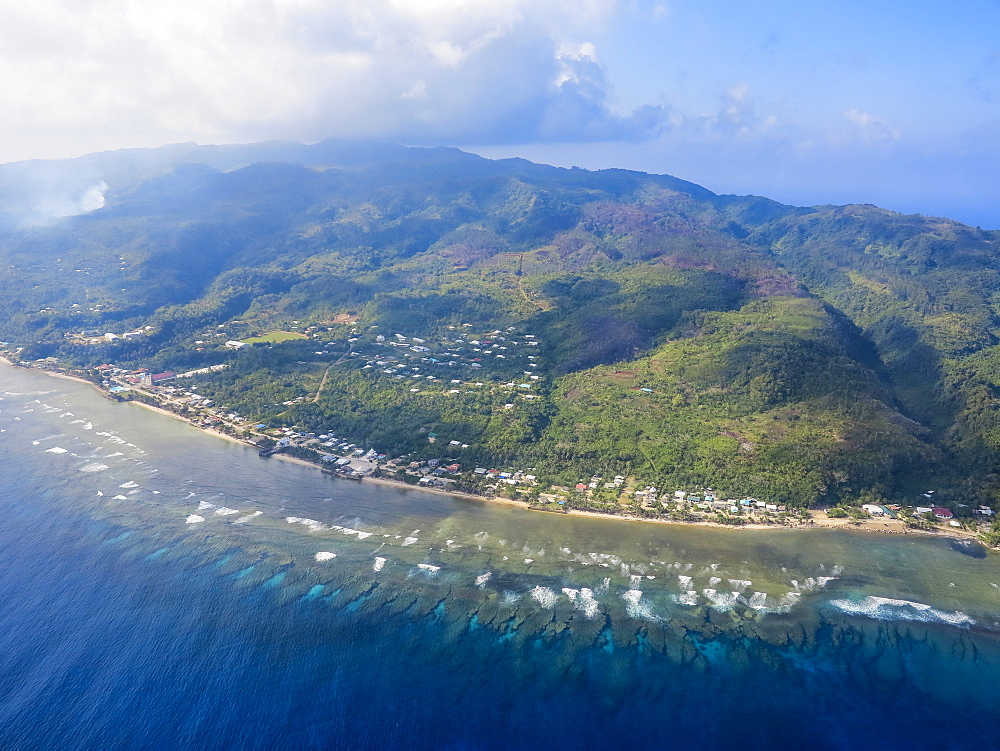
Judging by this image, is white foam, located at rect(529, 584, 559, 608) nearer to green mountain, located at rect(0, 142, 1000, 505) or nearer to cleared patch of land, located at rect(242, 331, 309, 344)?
green mountain, located at rect(0, 142, 1000, 505)

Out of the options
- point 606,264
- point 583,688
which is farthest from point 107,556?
point 606,264

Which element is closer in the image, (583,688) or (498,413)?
(583,688)

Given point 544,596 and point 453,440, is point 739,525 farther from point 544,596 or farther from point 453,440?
point 453,440

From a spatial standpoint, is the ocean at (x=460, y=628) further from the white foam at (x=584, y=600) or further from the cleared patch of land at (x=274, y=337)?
the cleared patch of land at (x=274, y=337)

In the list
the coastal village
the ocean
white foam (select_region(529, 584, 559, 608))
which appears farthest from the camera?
the coastal village

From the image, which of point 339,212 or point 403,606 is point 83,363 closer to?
point 403,606

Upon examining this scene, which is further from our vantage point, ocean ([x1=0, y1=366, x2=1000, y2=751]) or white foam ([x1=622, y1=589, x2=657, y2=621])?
white foam ([x1=622, y1=589, x2=657, y2=621])

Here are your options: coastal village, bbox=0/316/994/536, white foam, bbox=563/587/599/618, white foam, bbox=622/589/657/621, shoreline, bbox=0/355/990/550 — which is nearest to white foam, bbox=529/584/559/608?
white foam, bbox=563/587/599/618
